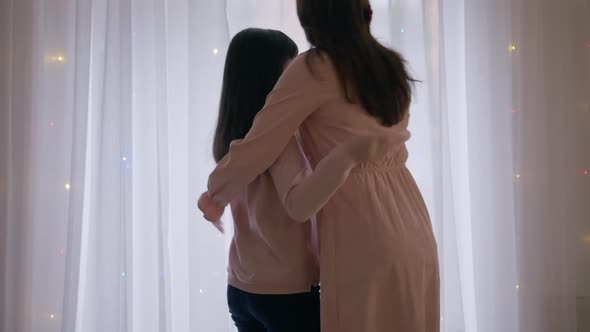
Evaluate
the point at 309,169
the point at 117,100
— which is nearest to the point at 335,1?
the point at 309,169

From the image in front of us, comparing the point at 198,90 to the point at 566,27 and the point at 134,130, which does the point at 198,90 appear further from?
the point at 566,27

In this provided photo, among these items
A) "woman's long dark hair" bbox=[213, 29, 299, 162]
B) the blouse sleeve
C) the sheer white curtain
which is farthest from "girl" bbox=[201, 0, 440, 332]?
the sheer white curtain

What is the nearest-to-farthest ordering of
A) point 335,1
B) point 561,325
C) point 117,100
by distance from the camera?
point 335,1 → point 117,100 → point 561,325

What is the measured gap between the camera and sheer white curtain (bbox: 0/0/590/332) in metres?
1.88

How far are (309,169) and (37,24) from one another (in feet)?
4.14

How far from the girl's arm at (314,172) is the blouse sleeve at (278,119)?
0.13 ft

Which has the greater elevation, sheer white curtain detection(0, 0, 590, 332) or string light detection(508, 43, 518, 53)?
string light detection(508, 43, 518, 53)

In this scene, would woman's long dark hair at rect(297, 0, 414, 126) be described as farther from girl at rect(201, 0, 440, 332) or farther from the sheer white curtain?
the sheer white curtain

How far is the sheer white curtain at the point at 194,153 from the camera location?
6.18ft

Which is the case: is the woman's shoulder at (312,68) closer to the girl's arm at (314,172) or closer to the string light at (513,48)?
the girl's arm at (314,172)

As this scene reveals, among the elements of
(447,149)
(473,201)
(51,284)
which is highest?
(447,149)

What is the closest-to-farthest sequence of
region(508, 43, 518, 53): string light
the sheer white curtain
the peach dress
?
the peach dress
the sheer white curtain
region(508, 43, 518, 53): string light

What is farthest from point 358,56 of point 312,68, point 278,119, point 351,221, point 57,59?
point 57,59

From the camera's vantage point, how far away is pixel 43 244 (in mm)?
1951
